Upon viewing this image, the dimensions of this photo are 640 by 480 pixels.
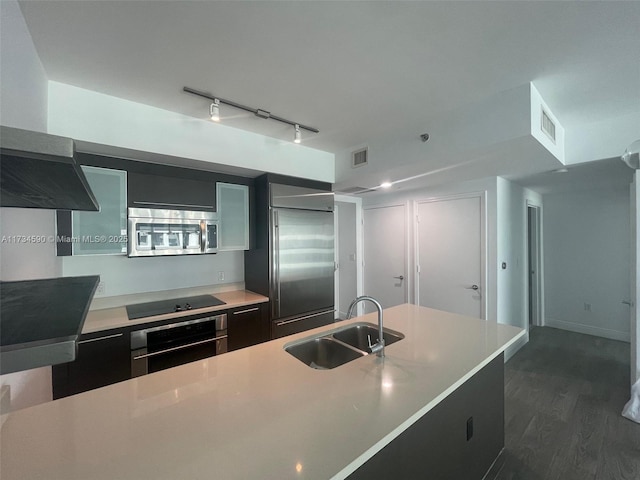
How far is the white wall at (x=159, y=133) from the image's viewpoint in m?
1.85

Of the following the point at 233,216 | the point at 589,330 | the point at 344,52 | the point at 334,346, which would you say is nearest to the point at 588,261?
the point at 589,330

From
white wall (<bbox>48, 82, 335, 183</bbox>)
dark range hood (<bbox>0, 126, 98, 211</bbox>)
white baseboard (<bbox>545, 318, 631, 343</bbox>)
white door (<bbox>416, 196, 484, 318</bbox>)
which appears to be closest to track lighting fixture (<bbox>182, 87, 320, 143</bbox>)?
Result: white wall (<bbox>48, 82, 335, 183</bbox>)

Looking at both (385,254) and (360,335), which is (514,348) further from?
(360,335)

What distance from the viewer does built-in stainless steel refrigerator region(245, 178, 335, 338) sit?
2945mm

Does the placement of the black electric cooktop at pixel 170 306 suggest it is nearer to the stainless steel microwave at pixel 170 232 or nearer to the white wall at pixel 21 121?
the stainless steel microwave at pixel 170 232

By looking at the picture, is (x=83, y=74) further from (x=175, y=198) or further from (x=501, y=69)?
(x=501, y=69)

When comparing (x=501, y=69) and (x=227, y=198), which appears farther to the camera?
(x=227, y=198)

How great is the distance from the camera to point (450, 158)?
227 cm

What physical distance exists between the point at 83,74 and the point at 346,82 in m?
1.72

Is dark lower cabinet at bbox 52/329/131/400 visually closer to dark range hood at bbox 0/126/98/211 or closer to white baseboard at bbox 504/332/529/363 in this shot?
dark range hood at bbox 0/126/98/211

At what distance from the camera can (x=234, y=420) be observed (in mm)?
956

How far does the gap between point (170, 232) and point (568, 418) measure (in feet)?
12.8

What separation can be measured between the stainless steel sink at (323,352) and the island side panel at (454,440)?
560 mm

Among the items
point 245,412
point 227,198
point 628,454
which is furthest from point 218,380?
point 628,454
